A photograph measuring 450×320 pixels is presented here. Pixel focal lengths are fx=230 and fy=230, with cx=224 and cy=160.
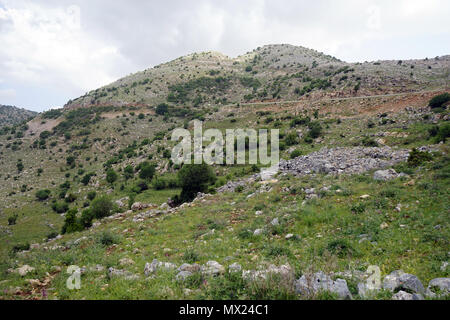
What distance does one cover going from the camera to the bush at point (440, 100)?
84.0ft

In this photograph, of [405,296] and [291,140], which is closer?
[405,296]

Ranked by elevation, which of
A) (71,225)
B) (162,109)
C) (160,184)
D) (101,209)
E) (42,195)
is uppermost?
(162,109)

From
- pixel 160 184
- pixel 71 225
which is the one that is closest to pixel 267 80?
pixel 160 184

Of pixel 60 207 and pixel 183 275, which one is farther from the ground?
pixel 183 275

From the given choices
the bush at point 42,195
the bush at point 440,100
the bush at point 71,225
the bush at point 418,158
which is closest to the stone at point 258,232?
the bush at point 418,158

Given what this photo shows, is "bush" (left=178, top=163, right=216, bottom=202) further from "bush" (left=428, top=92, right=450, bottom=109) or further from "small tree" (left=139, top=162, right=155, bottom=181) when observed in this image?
"bush" (left=428, top=92, right=450, bottom=109)

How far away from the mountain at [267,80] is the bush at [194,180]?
31.8m

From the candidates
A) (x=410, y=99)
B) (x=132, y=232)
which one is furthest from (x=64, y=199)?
(x=410, y=99)

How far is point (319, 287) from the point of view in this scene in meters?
3.95

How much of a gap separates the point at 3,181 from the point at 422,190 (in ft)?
199

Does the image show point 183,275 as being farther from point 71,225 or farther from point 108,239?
point 71,225

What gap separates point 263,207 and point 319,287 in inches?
326

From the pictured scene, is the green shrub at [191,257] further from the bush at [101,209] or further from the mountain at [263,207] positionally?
the bush at [101,209]
